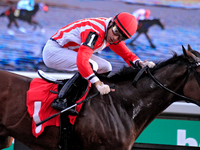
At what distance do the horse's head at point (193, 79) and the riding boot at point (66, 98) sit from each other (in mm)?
897

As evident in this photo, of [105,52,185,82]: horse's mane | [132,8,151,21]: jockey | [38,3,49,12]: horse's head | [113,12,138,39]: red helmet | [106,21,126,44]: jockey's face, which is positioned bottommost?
[38,3,49,12]: horse's head

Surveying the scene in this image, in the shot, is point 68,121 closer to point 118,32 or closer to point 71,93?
point 71,93

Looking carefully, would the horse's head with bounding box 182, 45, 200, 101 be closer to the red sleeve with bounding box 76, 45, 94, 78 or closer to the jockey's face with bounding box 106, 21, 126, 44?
the jockey's face with bounding box 106, 21, 126, 44

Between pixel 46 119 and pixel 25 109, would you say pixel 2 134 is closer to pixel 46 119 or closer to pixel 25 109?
pixel 25 109

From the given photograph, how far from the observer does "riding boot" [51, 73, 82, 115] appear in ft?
5.74

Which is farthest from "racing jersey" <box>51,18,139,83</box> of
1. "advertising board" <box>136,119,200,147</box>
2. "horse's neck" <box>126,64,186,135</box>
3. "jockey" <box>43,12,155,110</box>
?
"advertising board" <box>136,119,200,147</box>

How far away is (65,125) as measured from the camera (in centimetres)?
177

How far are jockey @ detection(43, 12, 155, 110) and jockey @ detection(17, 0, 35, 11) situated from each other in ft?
6.77

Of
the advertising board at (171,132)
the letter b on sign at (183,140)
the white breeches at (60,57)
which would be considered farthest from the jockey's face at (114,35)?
the letter b on sign at (183,140)

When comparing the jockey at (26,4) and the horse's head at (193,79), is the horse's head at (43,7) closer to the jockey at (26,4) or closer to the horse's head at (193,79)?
the jockey at (26,4)

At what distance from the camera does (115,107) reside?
1.85m

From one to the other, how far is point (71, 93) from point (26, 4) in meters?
2.60

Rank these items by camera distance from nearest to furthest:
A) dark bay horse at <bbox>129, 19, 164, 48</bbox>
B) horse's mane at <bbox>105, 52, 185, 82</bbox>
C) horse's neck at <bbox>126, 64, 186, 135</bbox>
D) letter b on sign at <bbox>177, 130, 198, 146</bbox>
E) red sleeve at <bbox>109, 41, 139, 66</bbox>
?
1. horse's neck at <bbox>126, 64, 186, 135</bbox>
2. horse's mane at <bbox>105, 52, 185, 82</bbox>
3. red sleeve at <bbox>109, 41, 139, 66</bbox>
4. letter b on sign at <bbox>177, 130, 198, 146</bbox>
5. dark bay horse at <bbox>129, 19, 164, 48</bbox>

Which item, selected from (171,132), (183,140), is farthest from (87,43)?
(183,140)
